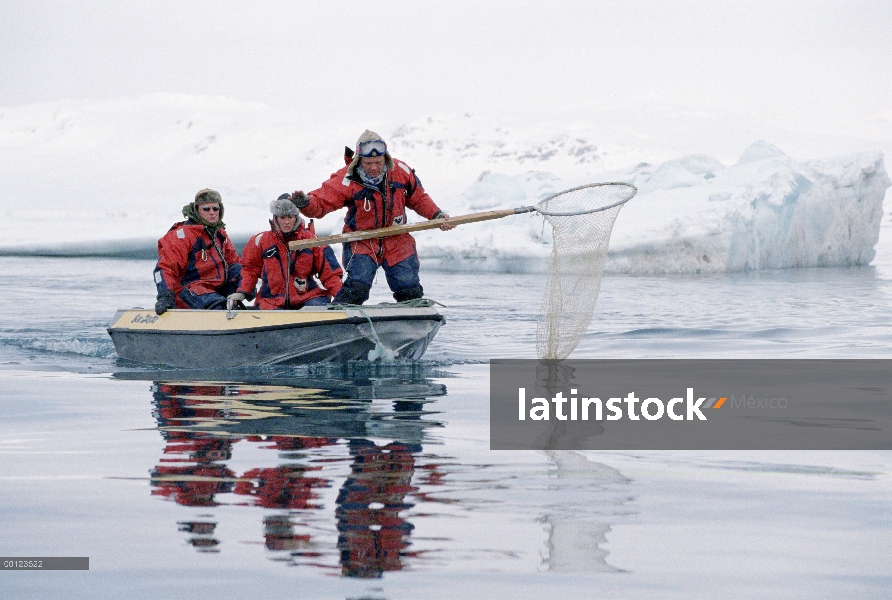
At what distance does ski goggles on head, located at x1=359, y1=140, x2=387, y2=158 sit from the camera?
913 centimetres

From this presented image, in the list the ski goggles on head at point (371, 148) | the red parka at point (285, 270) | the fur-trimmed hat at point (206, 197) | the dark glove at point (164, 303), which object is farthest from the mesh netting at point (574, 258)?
the dark glove at point (164, 303)

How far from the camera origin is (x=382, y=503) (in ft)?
14.6

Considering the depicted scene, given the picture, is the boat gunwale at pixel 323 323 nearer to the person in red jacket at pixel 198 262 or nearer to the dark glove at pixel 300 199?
the person in red jacket at pixel 198 262

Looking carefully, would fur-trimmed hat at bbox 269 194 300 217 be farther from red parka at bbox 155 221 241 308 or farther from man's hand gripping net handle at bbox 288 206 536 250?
red parka at bbox 155 221 241 308

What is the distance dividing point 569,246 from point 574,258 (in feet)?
0.83

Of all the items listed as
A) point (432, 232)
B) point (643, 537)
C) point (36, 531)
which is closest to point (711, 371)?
point (643, 537)

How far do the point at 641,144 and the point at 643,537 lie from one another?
107m

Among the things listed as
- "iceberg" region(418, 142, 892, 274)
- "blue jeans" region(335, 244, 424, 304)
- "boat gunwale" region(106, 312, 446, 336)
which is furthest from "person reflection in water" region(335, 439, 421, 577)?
"iceberg" region(418, 142, 892, 274)

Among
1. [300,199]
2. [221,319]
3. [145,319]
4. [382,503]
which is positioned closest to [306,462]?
[382,503]

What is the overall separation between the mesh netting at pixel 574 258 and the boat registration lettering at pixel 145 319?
131 inches

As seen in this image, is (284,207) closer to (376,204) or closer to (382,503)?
(376,204)

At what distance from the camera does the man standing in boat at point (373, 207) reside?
927 centimetres

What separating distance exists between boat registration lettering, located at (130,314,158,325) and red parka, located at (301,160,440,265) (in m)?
1.79

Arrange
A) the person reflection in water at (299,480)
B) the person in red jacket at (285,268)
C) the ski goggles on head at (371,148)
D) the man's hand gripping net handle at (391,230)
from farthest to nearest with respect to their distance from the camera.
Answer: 1. the person in red jacket at (285,268)
2. the ski goggles on head at (371,148)
3. the man's hand gripping net handle at (391,230)
4. the person reflection in water at (299,480)
